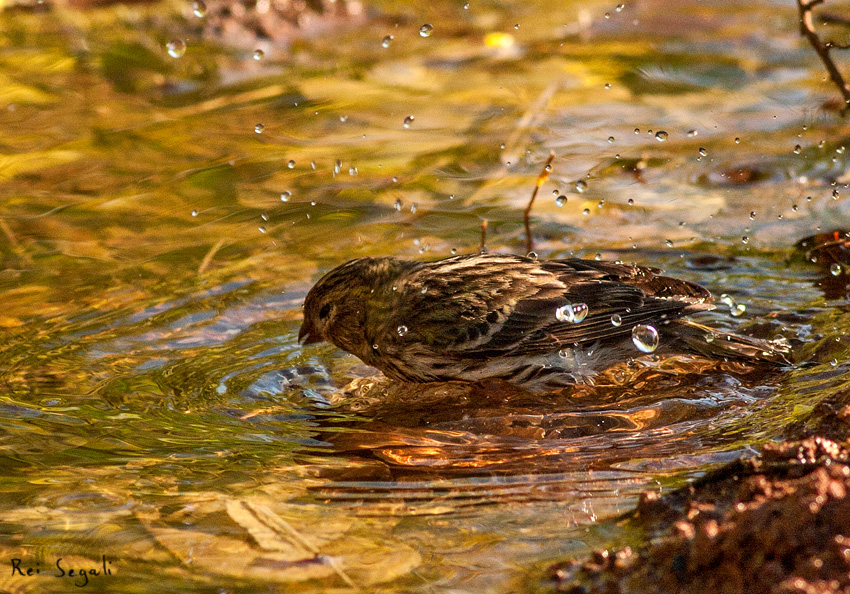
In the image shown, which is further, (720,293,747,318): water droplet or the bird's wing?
(720,293,747,318): water droplet

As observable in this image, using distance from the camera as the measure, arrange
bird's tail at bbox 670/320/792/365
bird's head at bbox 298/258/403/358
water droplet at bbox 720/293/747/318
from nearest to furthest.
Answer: bird's tail at bbox 670/320/792/365 → bird's head at bbox 298/258/403/358 → water droplet at bbox 720/293/747/318

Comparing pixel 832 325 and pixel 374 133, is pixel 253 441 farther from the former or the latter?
pixel 374 133

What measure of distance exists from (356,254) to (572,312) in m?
1.88

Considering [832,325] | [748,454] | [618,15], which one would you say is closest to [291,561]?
[748,454]

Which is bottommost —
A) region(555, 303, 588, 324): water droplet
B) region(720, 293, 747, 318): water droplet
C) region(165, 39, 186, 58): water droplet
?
region(720, 293, 747, 318): water droplet

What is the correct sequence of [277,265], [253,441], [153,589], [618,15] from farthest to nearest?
1. [618,15]
2. [277,265]
3. [253,441]
4. [153,589]

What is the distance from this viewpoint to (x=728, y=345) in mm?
5410

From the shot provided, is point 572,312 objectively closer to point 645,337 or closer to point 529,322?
point 529,322

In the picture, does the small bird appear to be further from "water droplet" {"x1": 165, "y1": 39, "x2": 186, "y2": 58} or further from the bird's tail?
"water droplet" {"x1": 165, "y1": 39, "x2": 186, "y2": 58}

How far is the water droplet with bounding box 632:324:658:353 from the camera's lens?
5516 millimetres

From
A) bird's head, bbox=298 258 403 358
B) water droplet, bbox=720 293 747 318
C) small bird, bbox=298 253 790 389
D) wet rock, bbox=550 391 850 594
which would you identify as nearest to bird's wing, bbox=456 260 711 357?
small bird, bbox=298 253 790 389

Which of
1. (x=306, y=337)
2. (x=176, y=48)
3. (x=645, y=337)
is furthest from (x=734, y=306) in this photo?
(x=176, y=48)

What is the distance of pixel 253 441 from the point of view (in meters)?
4.67

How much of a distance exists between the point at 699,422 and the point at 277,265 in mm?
3019
